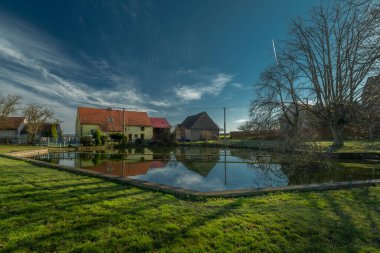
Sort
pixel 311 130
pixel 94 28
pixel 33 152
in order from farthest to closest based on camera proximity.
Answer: pixel 33 152 < pixel 94 28 < pixel 311 130

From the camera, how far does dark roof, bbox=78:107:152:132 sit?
1308 inches

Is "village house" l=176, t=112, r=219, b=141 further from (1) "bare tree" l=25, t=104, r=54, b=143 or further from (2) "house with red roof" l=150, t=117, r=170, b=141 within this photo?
(1) "bare tree" l=25, t=104, r=54, b=143

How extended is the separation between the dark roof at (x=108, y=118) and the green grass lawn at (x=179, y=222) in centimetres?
3061

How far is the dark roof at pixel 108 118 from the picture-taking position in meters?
33.2

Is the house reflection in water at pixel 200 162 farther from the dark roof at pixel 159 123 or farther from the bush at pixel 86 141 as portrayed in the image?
the dark roof at pixel 159 123

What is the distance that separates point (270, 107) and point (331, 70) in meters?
5.24

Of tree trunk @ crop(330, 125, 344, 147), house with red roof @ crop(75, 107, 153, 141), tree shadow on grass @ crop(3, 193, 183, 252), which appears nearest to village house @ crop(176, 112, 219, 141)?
house with red roof @ crop(75, 107, 153, 141)

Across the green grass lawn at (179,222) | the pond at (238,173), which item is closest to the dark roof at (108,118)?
the pond at (238,173)

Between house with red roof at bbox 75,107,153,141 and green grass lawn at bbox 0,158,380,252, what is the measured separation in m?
27.4

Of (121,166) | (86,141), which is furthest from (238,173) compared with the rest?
(86,141)

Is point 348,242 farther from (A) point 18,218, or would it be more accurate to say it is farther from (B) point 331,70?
(B) point 331,70

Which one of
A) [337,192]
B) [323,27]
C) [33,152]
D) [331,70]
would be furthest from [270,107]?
[33,152]

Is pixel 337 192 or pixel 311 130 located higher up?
pixel 311 130

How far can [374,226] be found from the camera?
314 cm
